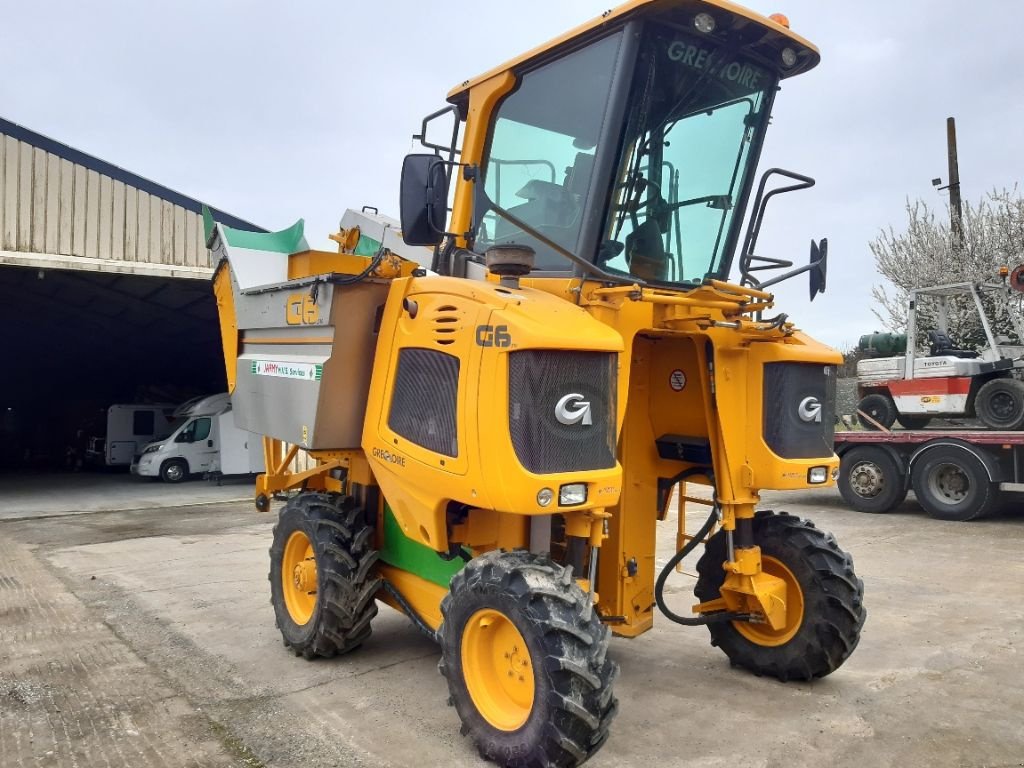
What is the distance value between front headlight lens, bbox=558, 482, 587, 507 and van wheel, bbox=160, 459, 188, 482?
53.2 feet

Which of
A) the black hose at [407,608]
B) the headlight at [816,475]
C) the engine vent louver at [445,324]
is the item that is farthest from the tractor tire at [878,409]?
the engine vent louver at [445,324]

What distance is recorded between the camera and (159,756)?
11.9ft

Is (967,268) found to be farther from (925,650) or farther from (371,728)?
(371,728)

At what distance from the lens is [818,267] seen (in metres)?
4.27

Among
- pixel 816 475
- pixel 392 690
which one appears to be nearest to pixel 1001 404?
pixel 816 475

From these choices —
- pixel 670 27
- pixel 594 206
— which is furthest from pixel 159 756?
pixel 670 27

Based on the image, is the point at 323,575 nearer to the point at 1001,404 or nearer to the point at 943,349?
the point at 1001,404

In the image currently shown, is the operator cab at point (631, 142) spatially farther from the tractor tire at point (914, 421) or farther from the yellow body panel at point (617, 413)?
the tractor tire at point (914, 421)

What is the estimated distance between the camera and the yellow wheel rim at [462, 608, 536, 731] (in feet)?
11.0

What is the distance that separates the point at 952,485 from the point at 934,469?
1.05ft

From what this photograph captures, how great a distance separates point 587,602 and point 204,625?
3.67 meters

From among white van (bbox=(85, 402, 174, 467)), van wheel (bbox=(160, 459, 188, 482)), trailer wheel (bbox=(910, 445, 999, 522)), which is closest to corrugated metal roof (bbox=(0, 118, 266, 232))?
van wheel (bbox=(160, 459, 188, 482))

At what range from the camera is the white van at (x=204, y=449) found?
55.8 feet

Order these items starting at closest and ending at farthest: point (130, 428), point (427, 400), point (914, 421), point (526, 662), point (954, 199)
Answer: point (526, 662) → point (427, 400) → point (914, 421) → point (130, 428) → point (954, 199)
